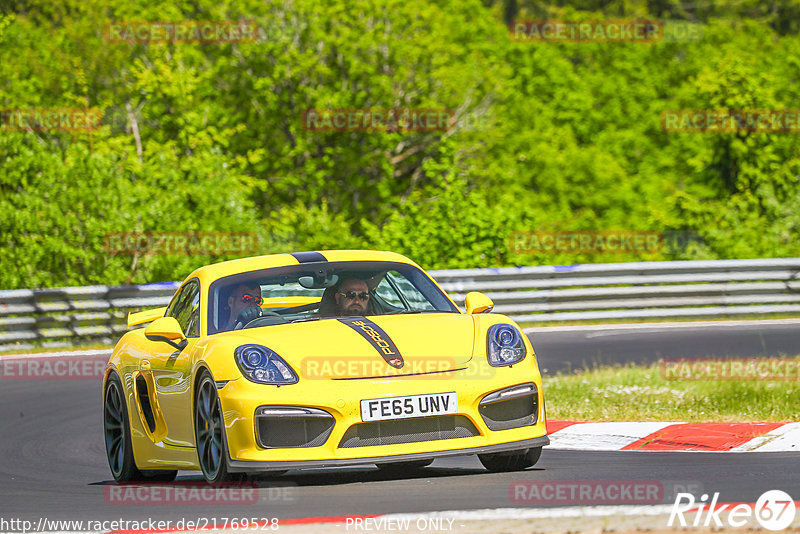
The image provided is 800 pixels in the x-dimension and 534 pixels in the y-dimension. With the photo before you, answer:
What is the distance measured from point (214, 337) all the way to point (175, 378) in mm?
419

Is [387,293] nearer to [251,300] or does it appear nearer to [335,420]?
[251,300]

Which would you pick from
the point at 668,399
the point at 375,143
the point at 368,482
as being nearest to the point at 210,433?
the point at 368,482

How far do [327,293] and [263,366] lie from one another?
132cm

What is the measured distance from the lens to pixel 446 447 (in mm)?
6570

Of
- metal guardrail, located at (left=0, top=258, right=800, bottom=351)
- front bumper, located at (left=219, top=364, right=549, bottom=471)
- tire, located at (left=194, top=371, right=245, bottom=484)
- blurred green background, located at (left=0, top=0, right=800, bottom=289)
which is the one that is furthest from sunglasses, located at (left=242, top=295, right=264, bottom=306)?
blurred green background, located at (left=0, top=0, right=800, bottom=289)

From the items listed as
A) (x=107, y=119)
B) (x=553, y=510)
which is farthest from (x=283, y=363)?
(x=107, y=119)

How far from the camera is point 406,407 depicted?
6.53m

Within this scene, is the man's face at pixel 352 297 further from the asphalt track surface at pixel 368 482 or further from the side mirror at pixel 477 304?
the asphalt track surface at pixel 368 482

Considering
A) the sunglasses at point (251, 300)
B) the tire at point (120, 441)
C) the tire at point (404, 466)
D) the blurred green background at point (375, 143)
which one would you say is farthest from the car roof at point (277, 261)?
the blurred green background at point (375, 143)

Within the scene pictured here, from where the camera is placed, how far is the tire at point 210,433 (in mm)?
6715

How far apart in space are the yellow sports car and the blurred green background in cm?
1291

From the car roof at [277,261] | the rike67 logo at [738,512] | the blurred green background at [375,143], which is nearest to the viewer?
the rike67 logo at [738,512]

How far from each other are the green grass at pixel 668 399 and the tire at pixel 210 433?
362 centimetres

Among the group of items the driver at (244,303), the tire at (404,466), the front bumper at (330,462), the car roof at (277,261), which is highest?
the car roof at (277,261)
